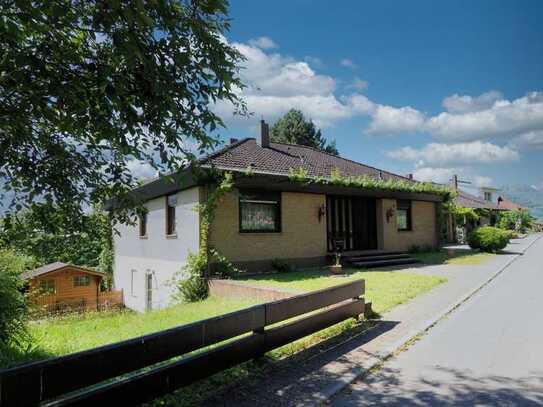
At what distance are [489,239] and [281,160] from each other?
1253 cm

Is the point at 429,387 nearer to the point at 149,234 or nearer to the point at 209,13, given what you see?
the point at 209,13

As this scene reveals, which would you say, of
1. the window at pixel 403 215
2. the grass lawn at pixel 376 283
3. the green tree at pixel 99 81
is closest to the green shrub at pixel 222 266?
the grass lawn at pixel 376 283


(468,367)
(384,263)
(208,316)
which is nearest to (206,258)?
(208,316)

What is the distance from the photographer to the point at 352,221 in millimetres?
18812

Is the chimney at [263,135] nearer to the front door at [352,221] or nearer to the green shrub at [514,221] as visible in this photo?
the front door at [352,221]

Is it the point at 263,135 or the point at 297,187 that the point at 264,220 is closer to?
the point at 297,187

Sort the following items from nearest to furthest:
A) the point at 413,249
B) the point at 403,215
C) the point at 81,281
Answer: the point at 413,249, the point at 403,215, the point at 81,281

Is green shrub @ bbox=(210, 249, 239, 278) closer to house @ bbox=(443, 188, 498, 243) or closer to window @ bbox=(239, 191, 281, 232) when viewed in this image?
window @ bbox=(239, 191, 281, 232)

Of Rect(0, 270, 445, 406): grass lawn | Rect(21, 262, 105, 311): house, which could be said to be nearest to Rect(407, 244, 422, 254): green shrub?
Rect(0, 270, 445, 406): grass lawn

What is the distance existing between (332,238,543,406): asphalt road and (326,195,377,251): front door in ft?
31.2

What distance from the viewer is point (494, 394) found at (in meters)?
4.31

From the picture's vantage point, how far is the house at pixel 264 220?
45.6 feet

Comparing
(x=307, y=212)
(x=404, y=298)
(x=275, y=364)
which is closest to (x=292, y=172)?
(x=307, y=212)

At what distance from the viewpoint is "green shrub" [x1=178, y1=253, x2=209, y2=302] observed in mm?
12250
